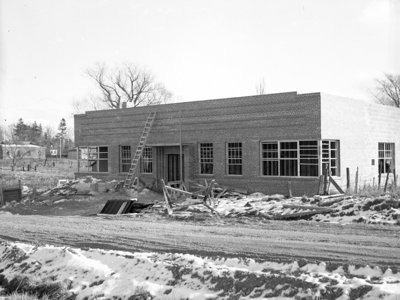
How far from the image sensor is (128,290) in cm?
843

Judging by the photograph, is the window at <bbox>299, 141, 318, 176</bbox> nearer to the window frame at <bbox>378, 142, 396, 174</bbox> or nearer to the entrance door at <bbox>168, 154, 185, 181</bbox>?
the window frame at <bbox>378, 142, 396, 174</bbox>

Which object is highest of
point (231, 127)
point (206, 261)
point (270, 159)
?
point (231, 127)

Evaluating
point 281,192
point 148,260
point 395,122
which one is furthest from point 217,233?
point 395,122

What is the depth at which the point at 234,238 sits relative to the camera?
12.4m

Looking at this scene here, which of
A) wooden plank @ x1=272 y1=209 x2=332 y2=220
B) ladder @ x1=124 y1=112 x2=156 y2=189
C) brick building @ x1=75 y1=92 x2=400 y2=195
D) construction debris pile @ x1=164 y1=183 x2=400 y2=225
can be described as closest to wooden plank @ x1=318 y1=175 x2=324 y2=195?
brick building @ x1=75 y1=92 x2=400 y2=195

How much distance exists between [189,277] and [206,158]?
1732 cm

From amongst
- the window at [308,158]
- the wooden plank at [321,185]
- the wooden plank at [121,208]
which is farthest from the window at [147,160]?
the wooden plank at [321,185]

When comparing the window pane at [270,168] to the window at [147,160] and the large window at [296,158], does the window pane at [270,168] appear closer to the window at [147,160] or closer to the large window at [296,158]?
the large window at [296,158]

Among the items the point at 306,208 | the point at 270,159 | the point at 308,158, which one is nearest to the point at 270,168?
the point at 270,159

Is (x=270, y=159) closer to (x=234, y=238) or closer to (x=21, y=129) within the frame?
(x=234, y=238)

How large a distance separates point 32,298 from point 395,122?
2500 cm

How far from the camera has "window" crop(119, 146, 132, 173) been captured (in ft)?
95.8

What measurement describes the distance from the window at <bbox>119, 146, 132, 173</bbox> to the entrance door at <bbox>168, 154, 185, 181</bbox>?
8.72 feet

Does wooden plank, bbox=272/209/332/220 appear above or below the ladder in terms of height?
below
